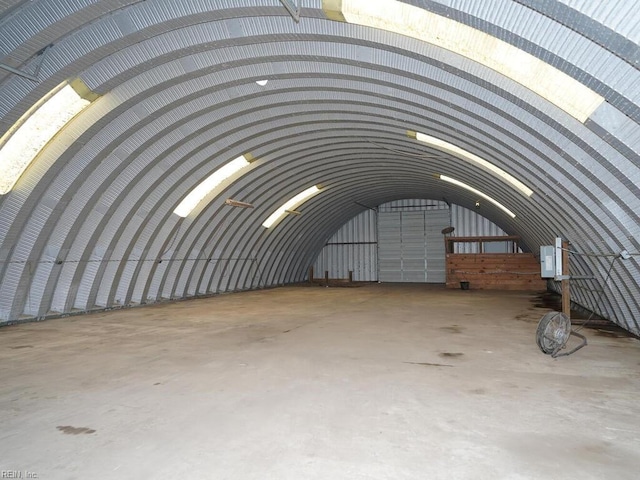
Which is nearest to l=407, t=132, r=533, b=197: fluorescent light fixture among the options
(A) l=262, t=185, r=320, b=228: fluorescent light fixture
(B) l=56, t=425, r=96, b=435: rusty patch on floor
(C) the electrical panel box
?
(C) the electrical panel box

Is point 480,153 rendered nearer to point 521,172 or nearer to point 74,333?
point 521,172

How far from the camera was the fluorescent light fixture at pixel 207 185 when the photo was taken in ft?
53.1

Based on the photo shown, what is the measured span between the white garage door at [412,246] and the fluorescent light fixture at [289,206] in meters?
10.2

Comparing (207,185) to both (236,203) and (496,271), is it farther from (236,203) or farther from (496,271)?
(496,271)

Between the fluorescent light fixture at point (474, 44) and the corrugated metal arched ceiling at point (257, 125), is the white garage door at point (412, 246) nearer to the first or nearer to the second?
the corrugated metal arched ceiling at point (257, 125)

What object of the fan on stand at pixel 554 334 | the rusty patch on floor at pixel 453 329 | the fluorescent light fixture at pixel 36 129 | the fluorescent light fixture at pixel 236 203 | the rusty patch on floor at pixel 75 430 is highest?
the fluorescent light fixture at pixel 36 129

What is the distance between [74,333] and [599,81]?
11870mm

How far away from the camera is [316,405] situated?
590 cm

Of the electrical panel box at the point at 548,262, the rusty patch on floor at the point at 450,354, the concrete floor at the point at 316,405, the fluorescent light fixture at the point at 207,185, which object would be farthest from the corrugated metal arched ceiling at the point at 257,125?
the rusty patch on floor at the point at 450,354

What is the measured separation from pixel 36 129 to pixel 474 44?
9193 mm

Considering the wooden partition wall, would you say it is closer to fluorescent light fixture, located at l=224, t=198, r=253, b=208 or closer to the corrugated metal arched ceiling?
the corrugated metal arched ceiling

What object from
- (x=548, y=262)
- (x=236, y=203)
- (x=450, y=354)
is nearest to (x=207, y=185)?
(x=236, y=203)

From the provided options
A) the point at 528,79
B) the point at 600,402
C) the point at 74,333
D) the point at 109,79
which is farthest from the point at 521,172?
the point at 74,333

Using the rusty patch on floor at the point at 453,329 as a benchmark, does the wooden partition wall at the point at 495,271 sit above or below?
above
